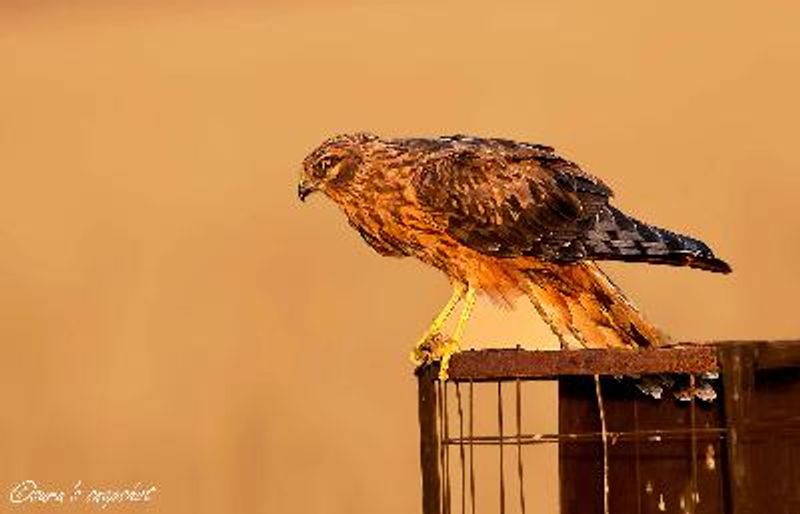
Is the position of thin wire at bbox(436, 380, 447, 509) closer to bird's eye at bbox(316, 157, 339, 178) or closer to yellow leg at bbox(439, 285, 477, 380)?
yellow leg at bbox(439, 285, 477, 380)

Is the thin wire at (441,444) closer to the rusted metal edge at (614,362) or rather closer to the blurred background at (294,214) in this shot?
the rusted metal edge at (614,362)

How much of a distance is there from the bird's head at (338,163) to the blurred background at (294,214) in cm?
115

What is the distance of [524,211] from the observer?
6.97 ft

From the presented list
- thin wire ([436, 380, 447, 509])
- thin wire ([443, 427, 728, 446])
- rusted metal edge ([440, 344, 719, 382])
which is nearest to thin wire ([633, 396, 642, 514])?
thin wire ([443, 427, 728, 446])

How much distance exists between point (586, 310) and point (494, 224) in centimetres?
18

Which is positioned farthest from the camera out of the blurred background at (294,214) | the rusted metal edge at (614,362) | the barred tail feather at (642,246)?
the blurred background at (294,214)

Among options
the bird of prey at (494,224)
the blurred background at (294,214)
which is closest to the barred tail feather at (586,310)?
the bird of prey at (494,224)

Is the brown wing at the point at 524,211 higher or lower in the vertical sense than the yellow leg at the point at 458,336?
higher

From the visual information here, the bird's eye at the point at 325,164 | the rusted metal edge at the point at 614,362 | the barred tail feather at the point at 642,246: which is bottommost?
the rusted metal edge at the point at 614,362

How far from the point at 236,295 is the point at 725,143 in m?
1.09

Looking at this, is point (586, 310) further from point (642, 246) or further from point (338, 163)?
point (338, 163)

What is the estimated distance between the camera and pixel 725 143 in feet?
10.5

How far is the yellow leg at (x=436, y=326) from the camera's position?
6.77ft

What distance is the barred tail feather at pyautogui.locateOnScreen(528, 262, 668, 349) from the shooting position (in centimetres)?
210
